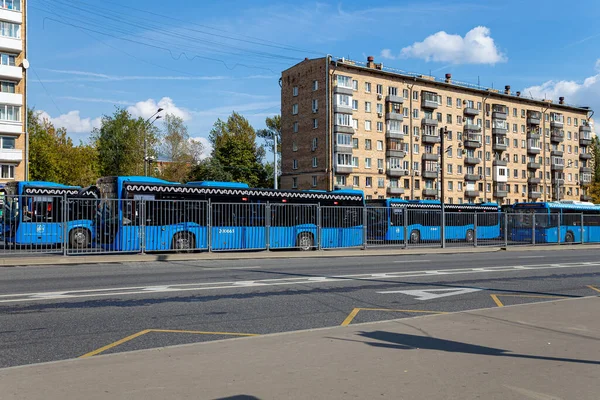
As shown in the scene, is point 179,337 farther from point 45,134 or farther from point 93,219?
point 45,134

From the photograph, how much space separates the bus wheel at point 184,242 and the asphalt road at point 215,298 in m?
3.51

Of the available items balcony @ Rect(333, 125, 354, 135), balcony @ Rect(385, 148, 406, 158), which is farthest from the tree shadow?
balcony @ Rect(385, 148, 406, 158)

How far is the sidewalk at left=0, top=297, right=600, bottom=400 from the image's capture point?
4.48 m

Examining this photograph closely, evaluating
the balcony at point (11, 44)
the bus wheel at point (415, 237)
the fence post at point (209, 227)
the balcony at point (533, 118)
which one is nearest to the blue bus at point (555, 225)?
the bus wheel at point (415, 237)

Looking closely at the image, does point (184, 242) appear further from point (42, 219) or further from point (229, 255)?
point (42, 219)

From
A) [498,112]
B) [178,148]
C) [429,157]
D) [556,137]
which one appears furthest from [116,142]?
[556,137]

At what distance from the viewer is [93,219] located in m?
18.6

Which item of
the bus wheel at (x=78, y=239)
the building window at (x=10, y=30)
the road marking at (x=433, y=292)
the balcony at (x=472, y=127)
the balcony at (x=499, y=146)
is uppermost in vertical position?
the building window at (x=10, y=30)

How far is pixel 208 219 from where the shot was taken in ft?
68.5

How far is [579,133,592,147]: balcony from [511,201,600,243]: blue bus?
218 ft

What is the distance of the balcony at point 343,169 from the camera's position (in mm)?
66500

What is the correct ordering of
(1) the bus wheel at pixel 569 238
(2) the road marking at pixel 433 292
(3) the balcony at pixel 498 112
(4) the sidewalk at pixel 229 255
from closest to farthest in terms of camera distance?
(2) the road marking at pixel 433 292 < (4) the sidewalk at pixel 229 255 < (1) the bus wheel at pixel 569 238 < (3) the balcony at pixel 498 112

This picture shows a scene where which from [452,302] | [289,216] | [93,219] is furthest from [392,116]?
[452,302]

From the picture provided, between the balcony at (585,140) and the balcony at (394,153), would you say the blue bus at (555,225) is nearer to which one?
the balcony at (394,153)
